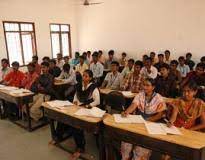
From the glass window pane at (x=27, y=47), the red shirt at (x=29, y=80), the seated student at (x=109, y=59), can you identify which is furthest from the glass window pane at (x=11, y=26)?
the seated student at (x=109, y=59)

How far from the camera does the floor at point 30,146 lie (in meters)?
3.22

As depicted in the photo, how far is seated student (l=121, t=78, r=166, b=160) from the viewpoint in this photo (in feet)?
8.73

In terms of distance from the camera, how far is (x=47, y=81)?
14.8 feet

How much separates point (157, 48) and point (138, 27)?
107 centimetres

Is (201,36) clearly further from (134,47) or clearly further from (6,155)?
(6,155)

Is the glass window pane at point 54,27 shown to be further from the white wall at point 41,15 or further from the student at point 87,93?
the student at point 87,93

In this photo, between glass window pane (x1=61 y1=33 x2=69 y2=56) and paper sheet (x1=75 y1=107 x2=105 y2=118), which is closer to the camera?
paper sheet (x1=75 y1=107 x2=105 y2=118)

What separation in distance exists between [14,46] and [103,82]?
3813 millimetres

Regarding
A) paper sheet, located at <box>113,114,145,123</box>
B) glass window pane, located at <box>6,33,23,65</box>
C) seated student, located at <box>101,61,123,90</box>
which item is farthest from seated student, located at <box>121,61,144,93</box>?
glass window pane, located at <box>6,33,23,65</box>

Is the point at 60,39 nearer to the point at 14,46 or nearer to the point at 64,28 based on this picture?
the point at 64,28

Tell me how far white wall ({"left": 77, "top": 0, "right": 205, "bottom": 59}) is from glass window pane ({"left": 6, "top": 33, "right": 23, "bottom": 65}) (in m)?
2.90

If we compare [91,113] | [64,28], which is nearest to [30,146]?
[91,113]

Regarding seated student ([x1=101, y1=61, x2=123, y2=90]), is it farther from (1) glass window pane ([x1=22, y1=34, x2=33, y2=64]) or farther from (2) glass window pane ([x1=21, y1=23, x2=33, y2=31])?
(2) glass window pane ([x1=21, y1=23, x2=33, y2=31])

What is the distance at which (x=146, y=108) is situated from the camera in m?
2.79
